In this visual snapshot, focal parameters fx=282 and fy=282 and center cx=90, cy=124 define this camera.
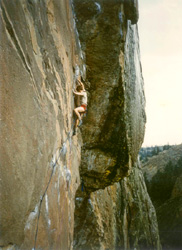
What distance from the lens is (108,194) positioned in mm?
7227

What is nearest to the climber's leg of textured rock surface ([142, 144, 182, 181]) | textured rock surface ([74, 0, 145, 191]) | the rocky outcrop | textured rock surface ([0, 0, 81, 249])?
textured rock surface ([0, 0, 81, 249])

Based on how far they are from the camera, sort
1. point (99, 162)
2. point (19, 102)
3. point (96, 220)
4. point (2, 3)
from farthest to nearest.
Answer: point (96, 220)
point (99, 162)
point (19, 102)
point (2, 3)

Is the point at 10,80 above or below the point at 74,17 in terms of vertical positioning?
below

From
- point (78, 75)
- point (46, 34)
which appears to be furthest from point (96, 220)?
point (46, 34)

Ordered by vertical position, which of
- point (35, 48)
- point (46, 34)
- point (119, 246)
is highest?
point (46, 34)

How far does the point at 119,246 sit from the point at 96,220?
4.65ft

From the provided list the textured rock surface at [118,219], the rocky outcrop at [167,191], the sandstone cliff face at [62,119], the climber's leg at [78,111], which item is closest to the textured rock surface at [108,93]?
the sandstone cliff face at [62,119]

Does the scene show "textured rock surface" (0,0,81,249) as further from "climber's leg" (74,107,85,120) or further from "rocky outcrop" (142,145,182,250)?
"rocky outcrop" (142,145,182,250)

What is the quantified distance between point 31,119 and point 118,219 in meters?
6.35

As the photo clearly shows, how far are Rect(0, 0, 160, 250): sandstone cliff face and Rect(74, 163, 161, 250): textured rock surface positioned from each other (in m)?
0.03

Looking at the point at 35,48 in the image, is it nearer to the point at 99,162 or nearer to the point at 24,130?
the point at 24,130

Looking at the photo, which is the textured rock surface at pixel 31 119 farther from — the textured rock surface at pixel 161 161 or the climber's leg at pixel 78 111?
the textured rock surface at pixel 161 161

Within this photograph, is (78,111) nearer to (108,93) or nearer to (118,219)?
(108,93)

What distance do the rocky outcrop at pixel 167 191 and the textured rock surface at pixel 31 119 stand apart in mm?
11731
